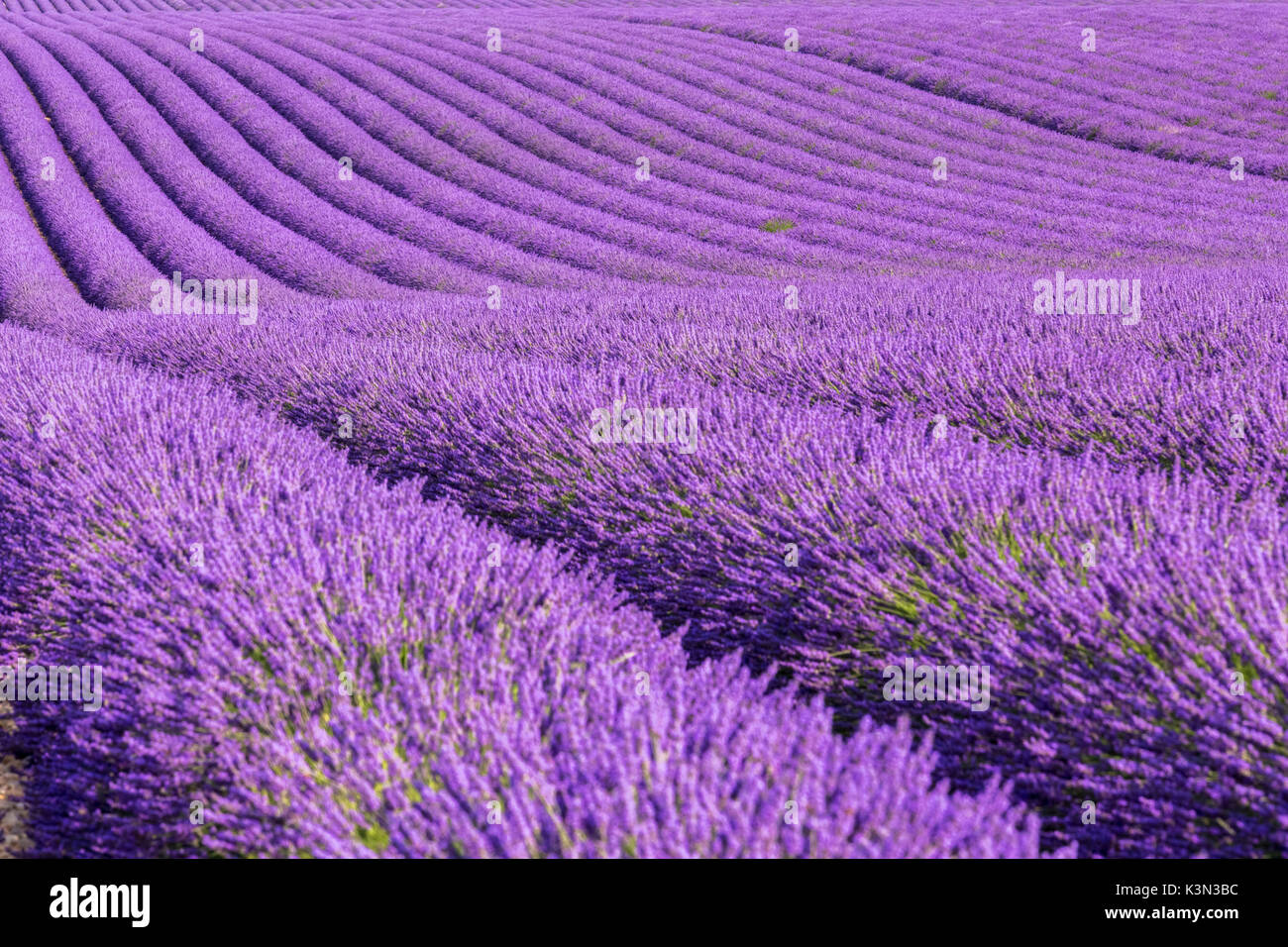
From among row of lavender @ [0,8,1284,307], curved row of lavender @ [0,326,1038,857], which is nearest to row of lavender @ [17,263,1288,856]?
curved row of lavender @ [0,326,1038,857]

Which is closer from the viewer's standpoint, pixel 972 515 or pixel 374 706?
pixel 374 706

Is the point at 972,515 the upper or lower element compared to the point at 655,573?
upper

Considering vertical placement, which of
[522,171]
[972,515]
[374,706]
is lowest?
[374,706]

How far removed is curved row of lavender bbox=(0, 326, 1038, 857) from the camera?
1.49m

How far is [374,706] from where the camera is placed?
1.90m

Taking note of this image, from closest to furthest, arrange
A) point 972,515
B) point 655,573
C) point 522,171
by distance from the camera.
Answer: point 972,515
point 655,573
point 522,171

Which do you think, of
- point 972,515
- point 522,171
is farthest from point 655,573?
point 522,171

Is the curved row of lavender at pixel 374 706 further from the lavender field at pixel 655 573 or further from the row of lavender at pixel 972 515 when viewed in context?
the row of lavender at pixel 972 515

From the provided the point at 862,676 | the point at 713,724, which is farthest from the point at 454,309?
the point at 713,724

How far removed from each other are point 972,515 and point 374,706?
141 cm

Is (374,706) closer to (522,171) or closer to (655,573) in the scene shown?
(655,573)

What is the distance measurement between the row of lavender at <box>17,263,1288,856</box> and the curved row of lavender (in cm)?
25

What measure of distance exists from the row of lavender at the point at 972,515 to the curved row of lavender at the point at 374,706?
0.25 metres
